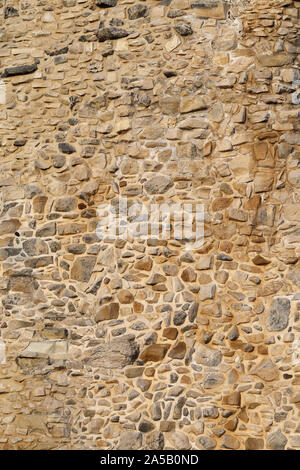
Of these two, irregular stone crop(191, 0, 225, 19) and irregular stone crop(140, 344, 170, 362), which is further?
irregular stone crop(191, 0, 225, 19)

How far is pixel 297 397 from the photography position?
6.90 metres

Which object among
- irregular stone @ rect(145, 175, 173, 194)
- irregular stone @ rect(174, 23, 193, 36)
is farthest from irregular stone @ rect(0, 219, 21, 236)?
irregular stone @ rect(174, 23, 193, 36)

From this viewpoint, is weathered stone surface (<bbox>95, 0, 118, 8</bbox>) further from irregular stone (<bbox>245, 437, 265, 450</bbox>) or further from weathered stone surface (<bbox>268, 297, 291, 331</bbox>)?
irregular stone (<bbox>245, 437, 265, 450</bbox>)

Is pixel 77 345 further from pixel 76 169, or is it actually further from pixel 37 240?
pixel 76 169

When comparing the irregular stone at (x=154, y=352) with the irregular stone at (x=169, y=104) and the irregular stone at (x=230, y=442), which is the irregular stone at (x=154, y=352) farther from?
the irregular stone at (x=169, y=104)

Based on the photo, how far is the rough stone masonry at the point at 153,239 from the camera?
23.2 feet

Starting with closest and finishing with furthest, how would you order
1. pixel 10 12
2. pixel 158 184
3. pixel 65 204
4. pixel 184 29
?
pixel 158 184, pixel 184 29, pixel 65 204, pixel 10 12

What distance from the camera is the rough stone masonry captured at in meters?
7.07

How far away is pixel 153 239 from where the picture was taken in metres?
7.39

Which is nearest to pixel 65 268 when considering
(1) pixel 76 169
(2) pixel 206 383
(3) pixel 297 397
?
(1) pixel 76 169

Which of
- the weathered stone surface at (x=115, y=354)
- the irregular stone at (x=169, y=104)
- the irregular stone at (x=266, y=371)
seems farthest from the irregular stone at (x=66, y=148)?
the irregular stone at (x=266, y=371)

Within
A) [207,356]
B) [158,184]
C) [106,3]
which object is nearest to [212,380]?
[207,356]

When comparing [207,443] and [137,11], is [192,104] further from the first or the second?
[207,443]

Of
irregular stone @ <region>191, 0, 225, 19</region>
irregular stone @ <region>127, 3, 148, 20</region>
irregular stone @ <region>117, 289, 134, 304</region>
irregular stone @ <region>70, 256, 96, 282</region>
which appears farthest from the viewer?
irregular stone @ <region>127, 3, 148, 20</region>
